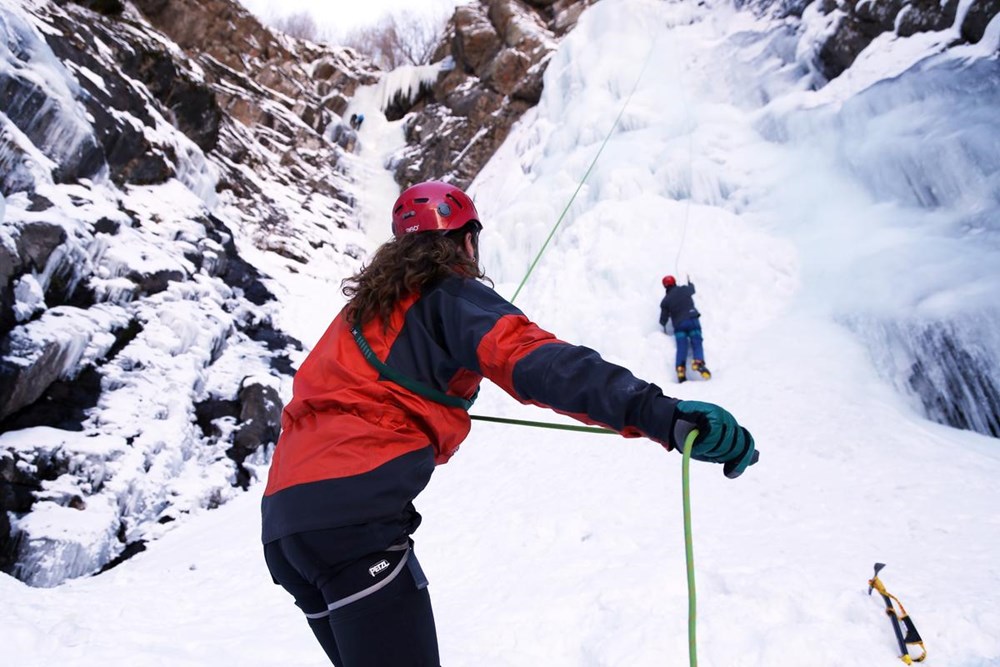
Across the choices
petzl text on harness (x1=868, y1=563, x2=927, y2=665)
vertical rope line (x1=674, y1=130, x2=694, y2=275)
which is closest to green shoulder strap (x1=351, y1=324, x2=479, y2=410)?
petzl text on harness (x1=868, y1=563, x2=927, y2=665)

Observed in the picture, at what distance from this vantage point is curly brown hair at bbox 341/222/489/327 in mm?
1420

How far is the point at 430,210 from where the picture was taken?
1.63m

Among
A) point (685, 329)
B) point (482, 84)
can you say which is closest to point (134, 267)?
point (685, 329)

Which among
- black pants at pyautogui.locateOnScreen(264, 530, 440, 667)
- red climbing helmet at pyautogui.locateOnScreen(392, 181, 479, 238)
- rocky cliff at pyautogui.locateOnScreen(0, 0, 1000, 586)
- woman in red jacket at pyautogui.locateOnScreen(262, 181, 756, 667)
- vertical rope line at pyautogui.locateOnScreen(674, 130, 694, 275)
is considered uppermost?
vertical rope line at pyautogui.locateOnScreen(674, 130, 694, 275)

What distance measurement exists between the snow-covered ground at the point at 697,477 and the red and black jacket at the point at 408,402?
1638mm

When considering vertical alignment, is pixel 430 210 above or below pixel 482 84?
below

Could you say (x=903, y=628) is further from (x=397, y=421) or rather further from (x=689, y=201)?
(x=689, y=201)

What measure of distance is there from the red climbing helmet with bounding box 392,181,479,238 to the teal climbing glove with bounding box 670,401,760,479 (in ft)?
2.73

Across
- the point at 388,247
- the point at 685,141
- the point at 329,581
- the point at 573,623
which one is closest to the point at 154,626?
the point at 573,623

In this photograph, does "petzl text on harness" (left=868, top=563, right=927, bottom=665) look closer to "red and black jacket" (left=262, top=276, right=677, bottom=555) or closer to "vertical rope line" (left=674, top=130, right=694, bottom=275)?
"red and black jacket" (left=262, top=276, right=677, bottom=555)

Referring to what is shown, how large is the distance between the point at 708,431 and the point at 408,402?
0.67m

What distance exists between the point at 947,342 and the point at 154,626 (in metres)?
6.93

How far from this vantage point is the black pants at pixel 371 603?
3.94ft

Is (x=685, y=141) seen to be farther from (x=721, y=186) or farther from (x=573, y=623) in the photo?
(x=573, y=623)
